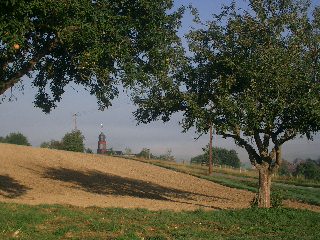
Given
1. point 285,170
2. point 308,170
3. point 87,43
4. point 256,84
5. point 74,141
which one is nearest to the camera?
point 87,43

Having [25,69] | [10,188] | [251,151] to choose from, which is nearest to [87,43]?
[25,69]

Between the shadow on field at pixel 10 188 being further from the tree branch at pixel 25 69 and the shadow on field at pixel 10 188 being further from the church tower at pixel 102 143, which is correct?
the church tower at pixel 102 143

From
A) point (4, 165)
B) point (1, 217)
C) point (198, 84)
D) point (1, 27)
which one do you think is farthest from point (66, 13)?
point (4, 165)

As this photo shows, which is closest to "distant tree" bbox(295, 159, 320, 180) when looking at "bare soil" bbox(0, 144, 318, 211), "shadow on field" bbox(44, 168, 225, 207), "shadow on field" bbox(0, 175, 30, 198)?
"bare soil" bbox(0, 144, 318, 211)

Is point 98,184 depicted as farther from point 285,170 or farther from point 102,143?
point 285,170

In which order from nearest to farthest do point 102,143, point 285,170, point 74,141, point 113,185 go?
point 113,185
point 74,141
point 102,143
point 285,170

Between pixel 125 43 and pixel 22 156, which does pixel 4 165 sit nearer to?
pixel 22 156

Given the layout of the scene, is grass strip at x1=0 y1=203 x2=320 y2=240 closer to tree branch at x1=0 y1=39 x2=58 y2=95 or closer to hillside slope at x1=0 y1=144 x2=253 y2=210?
hillside slope at x1=0 y1=144 x2=253 y2=210

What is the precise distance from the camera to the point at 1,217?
53.4 ft

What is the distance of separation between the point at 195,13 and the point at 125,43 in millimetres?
8357

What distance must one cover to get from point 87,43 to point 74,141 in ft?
190

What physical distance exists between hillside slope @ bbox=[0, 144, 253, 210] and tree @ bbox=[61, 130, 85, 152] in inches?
630

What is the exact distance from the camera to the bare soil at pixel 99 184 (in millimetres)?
26641

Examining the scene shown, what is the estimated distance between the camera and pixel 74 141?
235 ft
